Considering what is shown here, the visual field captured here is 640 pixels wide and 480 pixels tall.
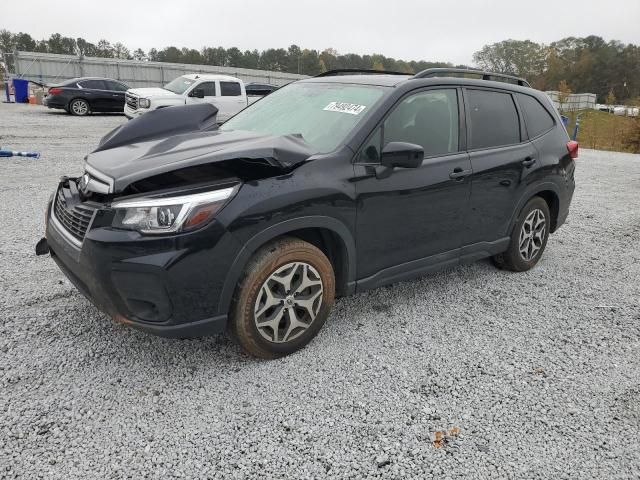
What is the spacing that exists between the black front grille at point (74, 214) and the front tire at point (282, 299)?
926mm

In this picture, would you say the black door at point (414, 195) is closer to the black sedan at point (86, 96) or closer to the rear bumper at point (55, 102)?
the black sedan at point (86, 96)

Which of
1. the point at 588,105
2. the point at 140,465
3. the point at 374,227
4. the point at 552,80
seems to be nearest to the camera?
the point at 140,465

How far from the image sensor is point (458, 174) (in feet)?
12.1

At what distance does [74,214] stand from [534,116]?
13.0 ft

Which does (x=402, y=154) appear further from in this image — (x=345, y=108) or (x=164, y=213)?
(x=164, y=213)

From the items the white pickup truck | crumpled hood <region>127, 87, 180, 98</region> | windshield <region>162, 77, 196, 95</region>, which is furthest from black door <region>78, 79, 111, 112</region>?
windshield <region>162, 77, 196, 95</region>

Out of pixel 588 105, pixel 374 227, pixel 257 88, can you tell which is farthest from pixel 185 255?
pixel 588 105

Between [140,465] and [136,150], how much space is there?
186 centimetres

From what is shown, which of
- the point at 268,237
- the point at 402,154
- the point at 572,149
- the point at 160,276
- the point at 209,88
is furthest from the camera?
the point at 209,88

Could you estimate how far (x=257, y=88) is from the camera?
20.4 metres

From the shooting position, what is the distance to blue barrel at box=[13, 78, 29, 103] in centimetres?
2495

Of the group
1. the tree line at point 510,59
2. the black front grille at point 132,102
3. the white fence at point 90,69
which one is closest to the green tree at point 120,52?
the tree line at point 510,59

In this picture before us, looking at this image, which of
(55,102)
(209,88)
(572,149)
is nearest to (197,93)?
(209,88)

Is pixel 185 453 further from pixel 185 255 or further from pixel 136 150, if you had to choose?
pixel 136 150
